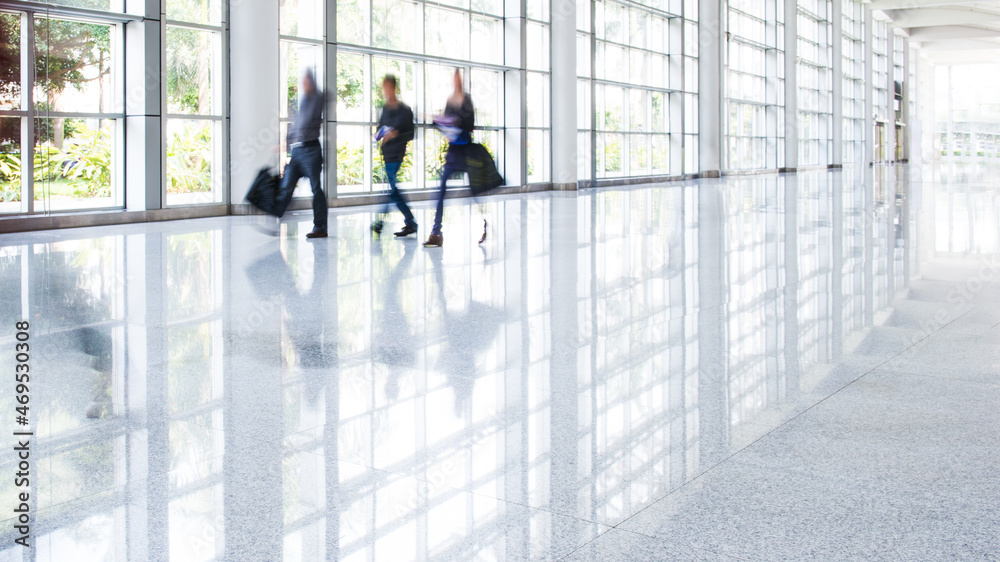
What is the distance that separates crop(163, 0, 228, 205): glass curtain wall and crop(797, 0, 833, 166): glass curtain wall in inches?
1381

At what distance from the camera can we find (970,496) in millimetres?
2898

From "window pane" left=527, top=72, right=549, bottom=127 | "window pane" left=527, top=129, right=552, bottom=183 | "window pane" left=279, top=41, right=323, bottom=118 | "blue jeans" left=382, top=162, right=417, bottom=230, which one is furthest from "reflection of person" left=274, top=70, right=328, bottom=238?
"window pane" left=527, top=129, right=552, bottom=183

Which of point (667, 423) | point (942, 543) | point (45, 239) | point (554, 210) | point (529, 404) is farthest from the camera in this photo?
point (554, 210)

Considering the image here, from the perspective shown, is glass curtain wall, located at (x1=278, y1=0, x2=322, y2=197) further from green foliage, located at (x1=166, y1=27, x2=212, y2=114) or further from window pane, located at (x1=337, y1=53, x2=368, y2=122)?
green foliage, located at (x1=166, y1=27, x2=212, y2=114)

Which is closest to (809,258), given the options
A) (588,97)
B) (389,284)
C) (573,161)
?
(389,284)

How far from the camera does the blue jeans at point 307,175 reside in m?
10.9

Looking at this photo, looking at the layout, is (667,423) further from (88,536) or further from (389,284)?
(389,284)

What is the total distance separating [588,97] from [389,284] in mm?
19978

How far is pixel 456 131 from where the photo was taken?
34.8 ft

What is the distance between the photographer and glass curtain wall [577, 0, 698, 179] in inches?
1078

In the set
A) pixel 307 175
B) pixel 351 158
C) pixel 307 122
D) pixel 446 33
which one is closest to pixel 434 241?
pixel 307 175

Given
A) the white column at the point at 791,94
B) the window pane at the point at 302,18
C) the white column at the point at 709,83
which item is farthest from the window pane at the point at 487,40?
the white column at the point at 791,94

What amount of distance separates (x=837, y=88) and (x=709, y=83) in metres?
17.8

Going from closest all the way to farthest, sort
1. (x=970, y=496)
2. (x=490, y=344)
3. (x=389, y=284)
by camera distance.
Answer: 1. (x=970, y=496)
2. (x=490, y=344)
3. (x=389, y=284)
